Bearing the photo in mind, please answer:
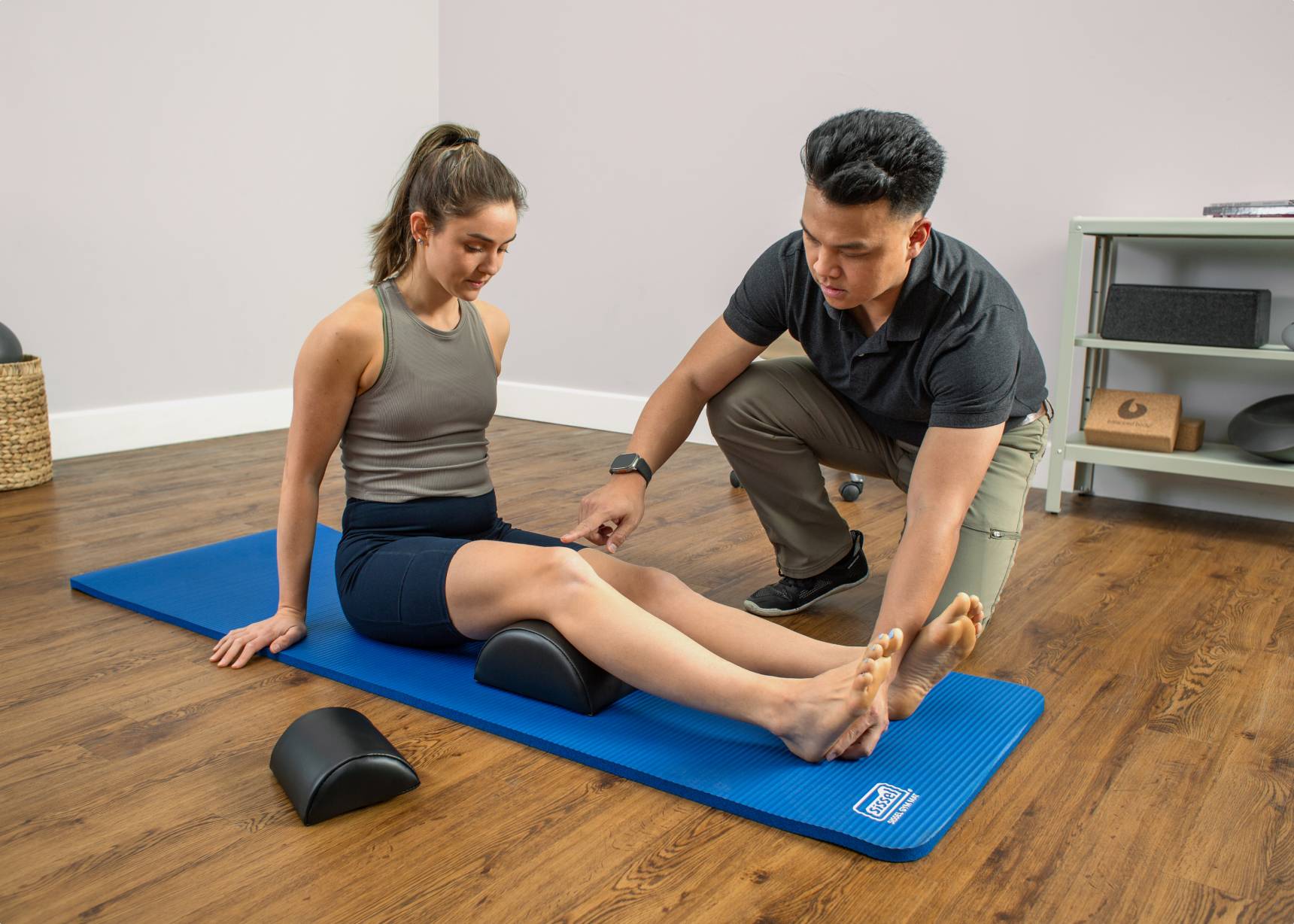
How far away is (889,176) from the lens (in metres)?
1.33

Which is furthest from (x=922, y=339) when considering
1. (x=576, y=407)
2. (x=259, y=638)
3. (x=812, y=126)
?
(x=576, y=407)

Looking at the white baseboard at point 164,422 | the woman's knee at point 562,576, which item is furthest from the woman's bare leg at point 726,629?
the white baseboard at point 164,422

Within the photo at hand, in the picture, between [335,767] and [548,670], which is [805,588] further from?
[335,767]

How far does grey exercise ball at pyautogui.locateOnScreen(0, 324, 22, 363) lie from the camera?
281 cm

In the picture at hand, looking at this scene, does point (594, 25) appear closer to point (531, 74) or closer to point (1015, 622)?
point (531, 74)

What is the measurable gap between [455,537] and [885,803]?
0.80 m

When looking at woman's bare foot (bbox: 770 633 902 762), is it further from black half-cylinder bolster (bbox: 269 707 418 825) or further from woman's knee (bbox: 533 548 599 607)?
black half-cylinder bolster (bbox: 269 707 418 825)

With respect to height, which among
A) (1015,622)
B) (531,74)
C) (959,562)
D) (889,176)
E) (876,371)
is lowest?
(1015,622)

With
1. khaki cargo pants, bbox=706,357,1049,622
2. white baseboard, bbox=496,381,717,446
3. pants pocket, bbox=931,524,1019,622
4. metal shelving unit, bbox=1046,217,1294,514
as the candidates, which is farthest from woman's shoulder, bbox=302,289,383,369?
white baseboard, bbox=496,381,717,446

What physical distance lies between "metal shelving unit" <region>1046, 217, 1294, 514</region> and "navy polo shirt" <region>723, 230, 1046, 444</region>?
962 millimetres

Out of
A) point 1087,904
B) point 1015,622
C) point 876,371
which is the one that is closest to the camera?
point 1087,904

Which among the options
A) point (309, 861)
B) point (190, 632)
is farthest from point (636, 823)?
point (190, 632)

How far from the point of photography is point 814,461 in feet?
6.61

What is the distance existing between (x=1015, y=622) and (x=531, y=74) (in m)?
3.05
